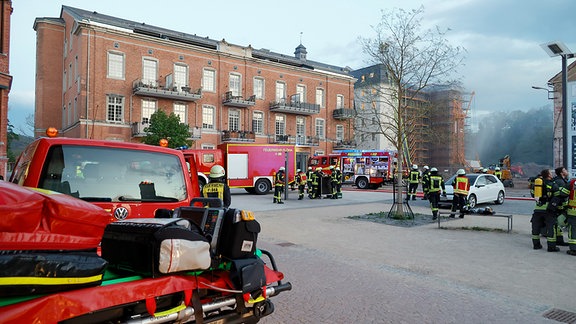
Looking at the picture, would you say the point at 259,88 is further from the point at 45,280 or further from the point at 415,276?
the point at 45,280

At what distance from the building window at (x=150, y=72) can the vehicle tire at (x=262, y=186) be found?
19.9 meters

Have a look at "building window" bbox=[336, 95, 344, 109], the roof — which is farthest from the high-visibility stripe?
"building window" bbox=[336, 95, 344, 109]

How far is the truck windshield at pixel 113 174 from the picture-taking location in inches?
142

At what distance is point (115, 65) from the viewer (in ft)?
124

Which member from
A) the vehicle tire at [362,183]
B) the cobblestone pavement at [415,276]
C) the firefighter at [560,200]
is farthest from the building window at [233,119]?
the firefighter at [560,200]

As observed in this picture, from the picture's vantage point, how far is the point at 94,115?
35.6 m

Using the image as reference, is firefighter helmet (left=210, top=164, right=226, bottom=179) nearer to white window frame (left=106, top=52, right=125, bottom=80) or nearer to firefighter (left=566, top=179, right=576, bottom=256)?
firefighter (left=566, top=179, right=576, bottom=256)

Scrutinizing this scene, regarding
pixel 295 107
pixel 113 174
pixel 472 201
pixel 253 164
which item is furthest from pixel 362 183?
pixel 113 174

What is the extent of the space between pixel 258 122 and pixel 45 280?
4596cm

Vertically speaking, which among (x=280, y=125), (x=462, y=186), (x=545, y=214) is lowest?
(x=545, y=214)

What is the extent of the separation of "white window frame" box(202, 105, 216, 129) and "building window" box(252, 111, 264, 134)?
5123 millimetres

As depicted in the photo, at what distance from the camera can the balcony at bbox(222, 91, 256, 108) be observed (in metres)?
43.6

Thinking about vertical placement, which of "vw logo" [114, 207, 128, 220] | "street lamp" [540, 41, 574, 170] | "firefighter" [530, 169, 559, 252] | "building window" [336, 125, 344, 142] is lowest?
"firefighter" [530, 169, 559, 252]

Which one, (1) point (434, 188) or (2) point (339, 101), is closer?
(1) point (434, 188)
